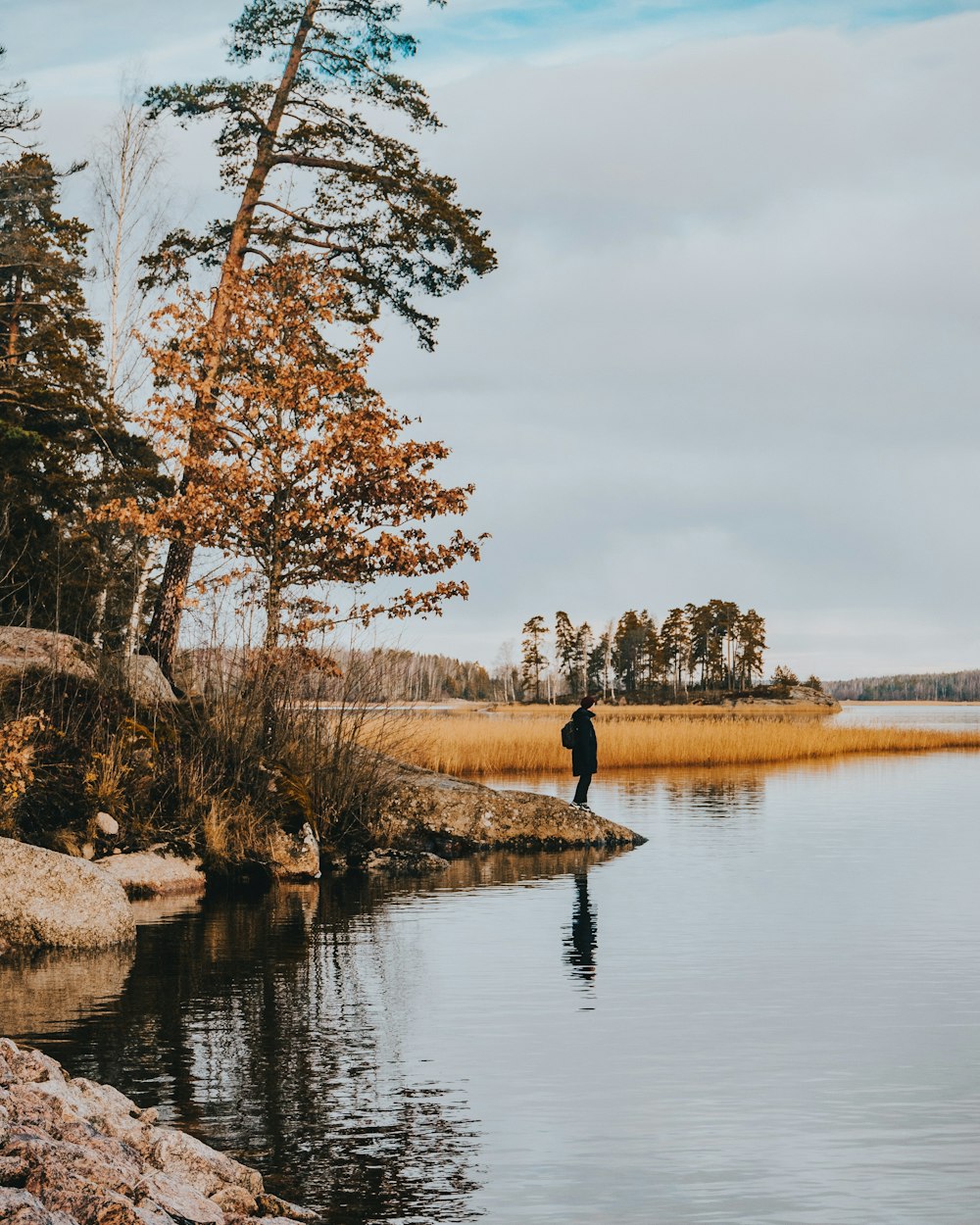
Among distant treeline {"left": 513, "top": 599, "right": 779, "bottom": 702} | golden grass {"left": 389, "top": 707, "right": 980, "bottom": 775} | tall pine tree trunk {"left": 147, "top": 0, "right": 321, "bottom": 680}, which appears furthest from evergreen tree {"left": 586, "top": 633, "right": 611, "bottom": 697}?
tall pine tree trunk {"left": 147, "top": 0, "right": 321, "bottom": 680}

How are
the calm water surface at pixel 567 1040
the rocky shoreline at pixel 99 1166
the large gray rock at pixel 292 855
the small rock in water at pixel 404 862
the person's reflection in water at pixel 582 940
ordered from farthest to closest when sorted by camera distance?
the small rock in water at pixel 404 862 < the large gray rock at pixel 292 855 < the person's reflection in water at pixel 582 940 < the calm water surface at pixel 567 1040 < the rocky shoreline at pixel 99 1166

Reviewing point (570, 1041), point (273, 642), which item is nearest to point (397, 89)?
point (273, 642)

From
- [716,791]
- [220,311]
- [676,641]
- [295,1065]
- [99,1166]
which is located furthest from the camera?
[676,641]

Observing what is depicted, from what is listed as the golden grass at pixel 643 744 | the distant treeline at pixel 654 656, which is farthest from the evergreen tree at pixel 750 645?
the golden grass at pixel 643 744

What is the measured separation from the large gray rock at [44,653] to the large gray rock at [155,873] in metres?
3.05

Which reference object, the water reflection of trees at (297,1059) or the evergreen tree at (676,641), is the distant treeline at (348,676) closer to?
the water reflection of trees at (297,1059)

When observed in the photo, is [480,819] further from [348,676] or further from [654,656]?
[654,656]

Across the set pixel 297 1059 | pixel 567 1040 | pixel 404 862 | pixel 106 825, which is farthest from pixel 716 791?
pixel 297 1059

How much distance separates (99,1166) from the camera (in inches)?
240

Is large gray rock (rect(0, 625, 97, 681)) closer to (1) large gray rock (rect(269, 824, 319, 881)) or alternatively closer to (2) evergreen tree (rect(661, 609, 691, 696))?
(1) large gray rock (rect(269, 824, 319, 881))

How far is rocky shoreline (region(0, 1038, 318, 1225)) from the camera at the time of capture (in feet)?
18.7

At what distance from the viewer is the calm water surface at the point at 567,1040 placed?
723 cm

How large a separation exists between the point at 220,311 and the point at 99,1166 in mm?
23394

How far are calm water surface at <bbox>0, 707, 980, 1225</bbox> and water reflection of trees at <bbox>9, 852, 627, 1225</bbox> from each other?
0.09 feet
